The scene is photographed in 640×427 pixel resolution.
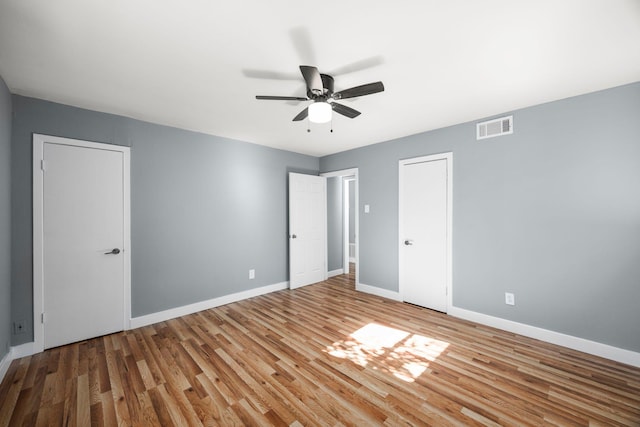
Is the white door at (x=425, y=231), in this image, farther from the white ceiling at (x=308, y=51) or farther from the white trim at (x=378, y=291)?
the white ceiling at (x=308, y=51)

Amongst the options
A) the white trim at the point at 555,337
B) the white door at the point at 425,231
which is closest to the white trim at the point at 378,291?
the white door at the point at 425,231

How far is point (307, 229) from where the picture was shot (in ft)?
16.1

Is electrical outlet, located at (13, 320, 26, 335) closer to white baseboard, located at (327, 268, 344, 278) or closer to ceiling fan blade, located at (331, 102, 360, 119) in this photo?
ceiling fan blade, located at (331, 102, 360, 119)

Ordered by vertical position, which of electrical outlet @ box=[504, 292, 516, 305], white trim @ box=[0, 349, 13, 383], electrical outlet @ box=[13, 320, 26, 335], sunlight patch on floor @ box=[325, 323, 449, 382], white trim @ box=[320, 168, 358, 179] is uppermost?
white trim @ box=[320, 168, 358, 179]

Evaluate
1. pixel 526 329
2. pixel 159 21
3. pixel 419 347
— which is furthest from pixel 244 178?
pixel 526 329

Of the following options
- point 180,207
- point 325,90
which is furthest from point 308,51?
point 180,207

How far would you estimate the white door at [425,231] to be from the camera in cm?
351

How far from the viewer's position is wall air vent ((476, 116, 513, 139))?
9.77 ft

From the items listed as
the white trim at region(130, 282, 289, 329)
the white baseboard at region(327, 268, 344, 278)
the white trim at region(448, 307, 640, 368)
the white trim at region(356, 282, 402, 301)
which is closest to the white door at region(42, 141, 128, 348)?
the white trim at region(130, 282, 289, 329)

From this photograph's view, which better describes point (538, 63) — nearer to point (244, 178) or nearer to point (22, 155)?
point (244, 178)

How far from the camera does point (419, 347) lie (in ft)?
8.62

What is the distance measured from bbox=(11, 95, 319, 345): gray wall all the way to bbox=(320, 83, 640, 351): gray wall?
2.86 meters

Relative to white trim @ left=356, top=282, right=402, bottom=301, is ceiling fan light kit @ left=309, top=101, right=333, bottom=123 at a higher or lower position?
higher

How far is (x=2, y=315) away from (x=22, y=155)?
1.51 metres
